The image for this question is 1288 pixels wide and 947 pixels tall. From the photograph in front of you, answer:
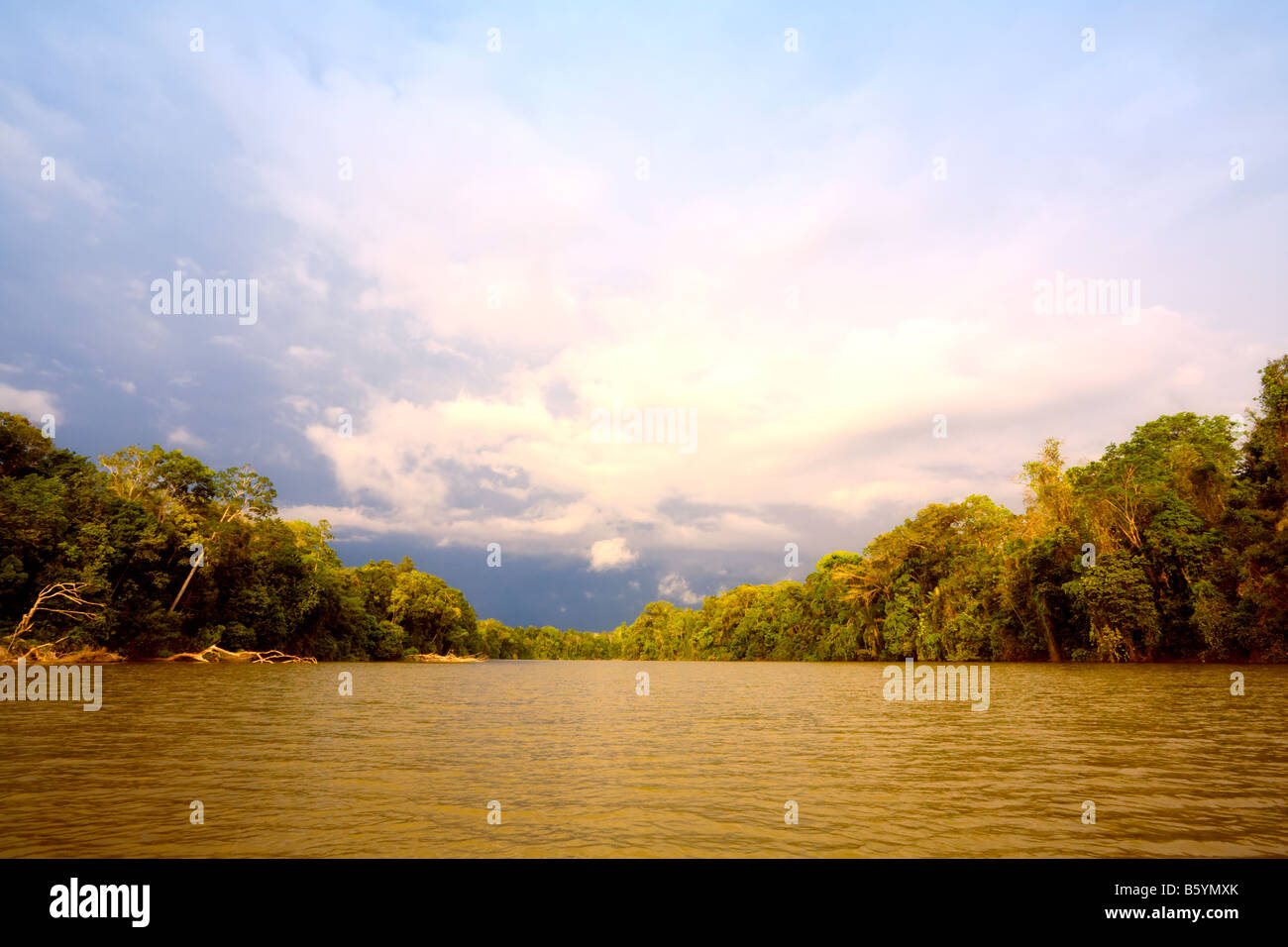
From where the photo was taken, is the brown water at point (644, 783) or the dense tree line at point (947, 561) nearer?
the brown water at point (644, 783)

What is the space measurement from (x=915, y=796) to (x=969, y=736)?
846cm

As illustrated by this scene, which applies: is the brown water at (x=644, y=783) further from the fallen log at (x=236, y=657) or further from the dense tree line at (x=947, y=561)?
the fallen log at (x=236, y=657)

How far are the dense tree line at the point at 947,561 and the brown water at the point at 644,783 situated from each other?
32.3 m

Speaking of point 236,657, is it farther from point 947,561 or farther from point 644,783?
point 947,561

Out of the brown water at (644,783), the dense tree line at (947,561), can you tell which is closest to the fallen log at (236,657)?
the dense tree line at (947,561)

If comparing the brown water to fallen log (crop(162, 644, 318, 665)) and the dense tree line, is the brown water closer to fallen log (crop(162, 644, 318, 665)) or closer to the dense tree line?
the dense tree line

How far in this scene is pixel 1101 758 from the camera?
13.6 metres

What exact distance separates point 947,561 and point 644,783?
81.1 meters

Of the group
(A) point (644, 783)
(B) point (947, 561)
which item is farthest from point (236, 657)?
(B) point (947, 561)

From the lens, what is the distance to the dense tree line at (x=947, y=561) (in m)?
47.8

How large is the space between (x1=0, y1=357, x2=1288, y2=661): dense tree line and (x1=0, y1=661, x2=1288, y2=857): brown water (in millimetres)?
32318
